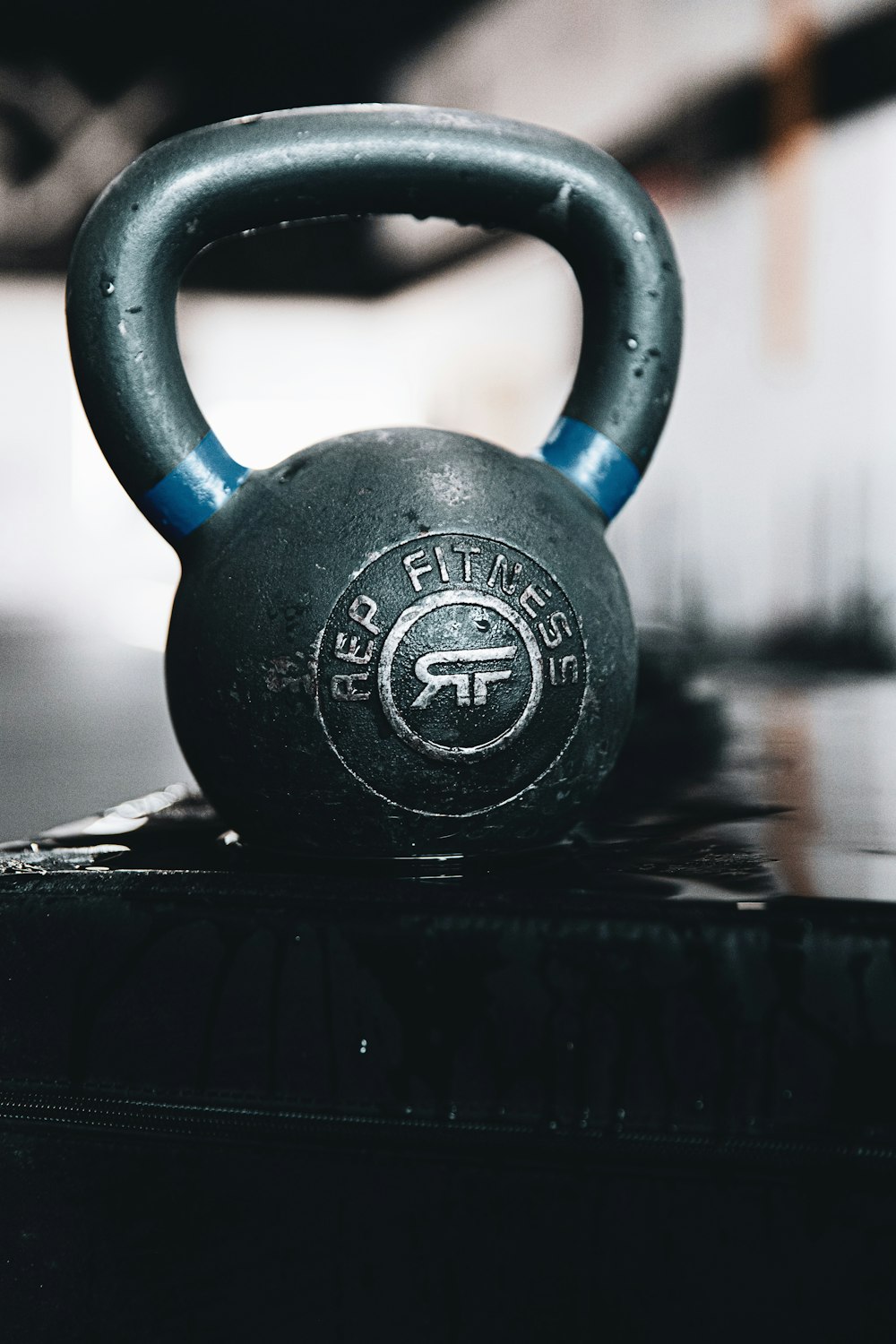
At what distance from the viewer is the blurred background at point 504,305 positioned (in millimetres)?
2227

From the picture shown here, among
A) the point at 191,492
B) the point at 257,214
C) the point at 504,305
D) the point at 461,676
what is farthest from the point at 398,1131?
the point at 504,305

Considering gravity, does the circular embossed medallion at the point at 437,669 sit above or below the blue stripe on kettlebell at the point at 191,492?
below

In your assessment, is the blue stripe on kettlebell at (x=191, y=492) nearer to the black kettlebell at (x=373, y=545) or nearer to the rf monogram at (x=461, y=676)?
the black kettlebell at (x=373, y=545)

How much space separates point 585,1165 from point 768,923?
0.11 meters

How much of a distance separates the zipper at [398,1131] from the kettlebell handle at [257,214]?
0.77 ft

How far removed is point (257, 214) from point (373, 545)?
16 cm

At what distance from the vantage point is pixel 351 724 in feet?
1.57

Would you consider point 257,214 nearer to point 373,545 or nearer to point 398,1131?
point 373,545

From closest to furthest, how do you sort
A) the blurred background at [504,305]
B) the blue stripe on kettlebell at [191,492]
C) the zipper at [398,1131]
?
the zipper at [398,1131] < the blue stripe on kettlebell at [191,492] < the blurred background at [504,305]

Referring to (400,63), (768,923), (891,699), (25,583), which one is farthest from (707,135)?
(768,923)

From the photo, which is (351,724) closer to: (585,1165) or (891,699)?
(585,1165)

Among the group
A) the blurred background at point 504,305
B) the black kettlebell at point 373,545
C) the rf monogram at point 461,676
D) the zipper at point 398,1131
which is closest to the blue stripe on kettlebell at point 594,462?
the black kettlebell at point 373,545

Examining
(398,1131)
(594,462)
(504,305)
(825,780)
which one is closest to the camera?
(398,1131)

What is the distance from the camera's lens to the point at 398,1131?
1.47 feet
